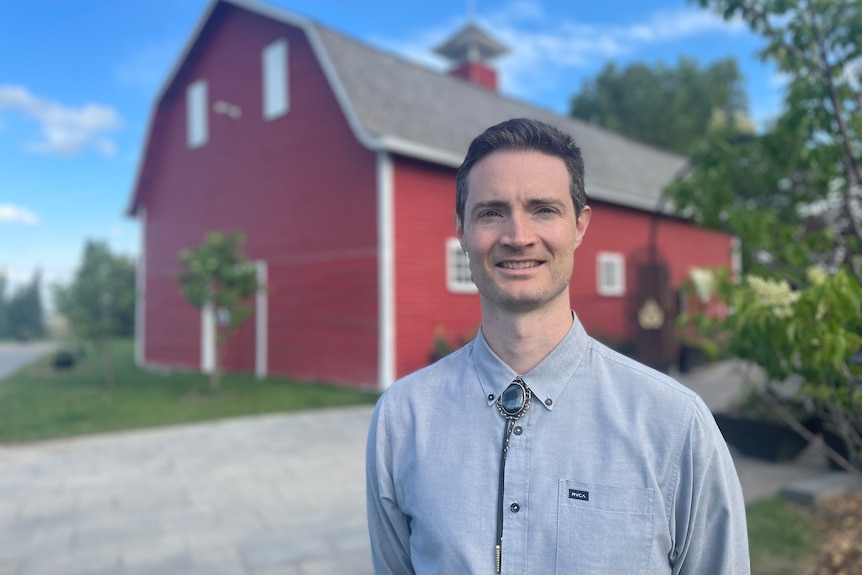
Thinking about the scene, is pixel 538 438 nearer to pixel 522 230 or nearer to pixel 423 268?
pixel 522 230

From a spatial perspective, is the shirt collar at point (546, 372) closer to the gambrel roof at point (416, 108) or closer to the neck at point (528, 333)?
the neck at point (528, 333)

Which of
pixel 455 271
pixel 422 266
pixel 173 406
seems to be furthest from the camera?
pixel 455 271

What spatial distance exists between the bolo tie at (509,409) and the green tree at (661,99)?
39.4m

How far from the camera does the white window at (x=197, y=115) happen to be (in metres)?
16.1

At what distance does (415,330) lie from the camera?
11703mm

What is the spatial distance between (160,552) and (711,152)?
5.05 m

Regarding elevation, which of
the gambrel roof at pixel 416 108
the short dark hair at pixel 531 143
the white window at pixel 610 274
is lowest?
the short dark hair at pixel 531 143

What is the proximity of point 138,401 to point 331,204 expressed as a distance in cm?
493

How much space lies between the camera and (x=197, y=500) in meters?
5.52

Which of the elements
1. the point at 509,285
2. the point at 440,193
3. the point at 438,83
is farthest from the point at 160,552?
the point at 438,83

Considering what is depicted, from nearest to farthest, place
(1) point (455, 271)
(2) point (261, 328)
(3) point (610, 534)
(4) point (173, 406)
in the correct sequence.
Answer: (3) point (610, 534)
(4) point (173, 406)
(1) point (455, 271)
(2) point (261, 328)

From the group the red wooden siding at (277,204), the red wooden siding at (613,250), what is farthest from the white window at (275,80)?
the red wooden siding at (613,250)

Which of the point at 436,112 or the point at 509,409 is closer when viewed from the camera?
the point at 509,409

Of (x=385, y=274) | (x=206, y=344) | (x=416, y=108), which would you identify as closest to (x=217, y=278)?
(x=385, y=274)
